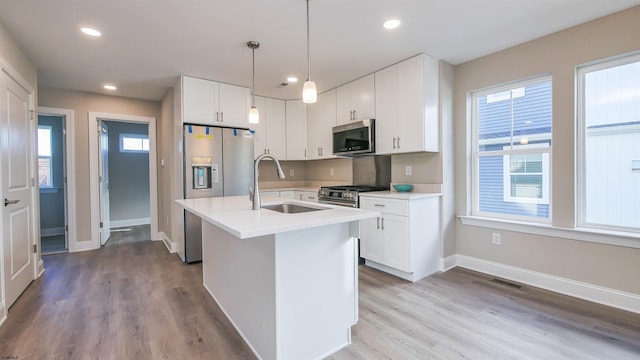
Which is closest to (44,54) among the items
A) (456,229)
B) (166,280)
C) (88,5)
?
(88,5)

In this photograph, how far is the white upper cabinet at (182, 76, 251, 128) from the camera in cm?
364

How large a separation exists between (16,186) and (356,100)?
3.74m

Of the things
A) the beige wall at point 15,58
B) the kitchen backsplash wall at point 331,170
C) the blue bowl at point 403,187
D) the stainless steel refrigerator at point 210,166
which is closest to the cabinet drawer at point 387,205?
the blue bowl at point 403,187

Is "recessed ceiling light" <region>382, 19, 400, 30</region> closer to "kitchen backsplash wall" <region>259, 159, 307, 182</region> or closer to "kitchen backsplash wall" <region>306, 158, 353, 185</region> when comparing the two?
"kitchen backsplash wall" <region>306, 158, 353, 185</region>

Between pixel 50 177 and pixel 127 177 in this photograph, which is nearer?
pixel 50 177

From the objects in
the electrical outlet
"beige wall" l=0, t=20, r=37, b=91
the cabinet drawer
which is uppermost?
"beige wall" l=0, t=20, r=37, b=91

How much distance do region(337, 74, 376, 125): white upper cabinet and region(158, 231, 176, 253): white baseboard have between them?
120 inches

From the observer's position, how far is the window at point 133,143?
241 inches

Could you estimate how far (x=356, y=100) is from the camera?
389cm

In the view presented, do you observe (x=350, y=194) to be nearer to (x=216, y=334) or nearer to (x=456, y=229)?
(x=456, y=229)

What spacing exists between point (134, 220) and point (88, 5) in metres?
5.30

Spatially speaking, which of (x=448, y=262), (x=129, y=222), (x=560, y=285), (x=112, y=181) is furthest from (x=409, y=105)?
(x=129, y=222)

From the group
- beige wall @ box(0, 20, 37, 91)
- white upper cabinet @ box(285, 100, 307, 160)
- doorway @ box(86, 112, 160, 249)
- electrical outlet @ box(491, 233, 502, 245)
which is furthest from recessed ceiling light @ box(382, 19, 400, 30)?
doorway @ box(86, 112, 160, 249)

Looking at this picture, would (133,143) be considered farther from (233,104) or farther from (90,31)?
(90,31)
